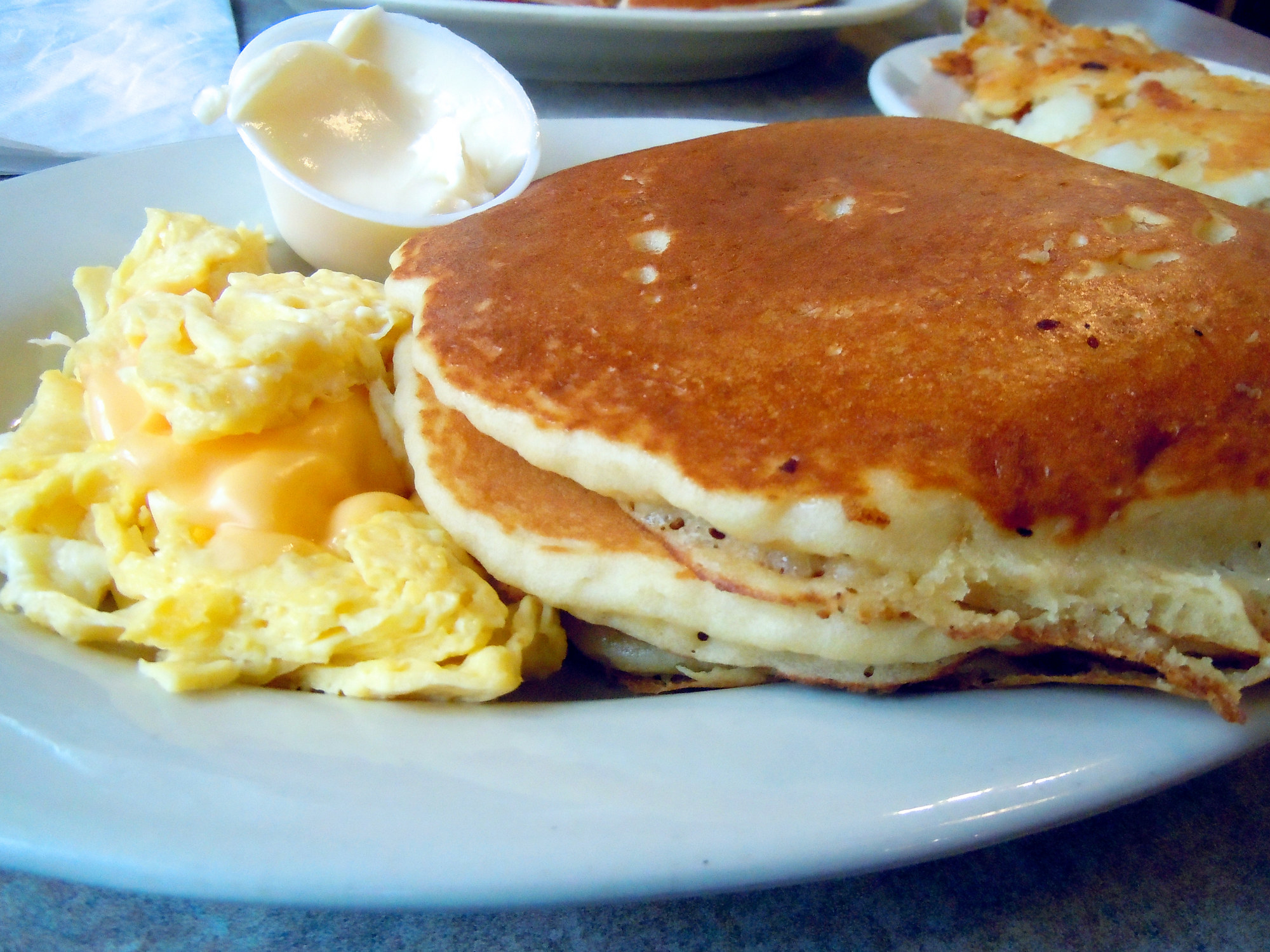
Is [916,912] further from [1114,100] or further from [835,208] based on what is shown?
[1114,100]

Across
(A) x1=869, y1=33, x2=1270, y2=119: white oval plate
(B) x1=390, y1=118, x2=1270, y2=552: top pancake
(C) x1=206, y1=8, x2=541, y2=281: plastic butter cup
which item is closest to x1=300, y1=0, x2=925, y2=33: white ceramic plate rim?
(A) x1=869, y1=33, x2=1270, y2=119: white oval plate

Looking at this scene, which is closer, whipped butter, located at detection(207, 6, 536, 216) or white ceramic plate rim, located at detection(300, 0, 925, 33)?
whipped butter, located at detection(207, 6, 536, 216)

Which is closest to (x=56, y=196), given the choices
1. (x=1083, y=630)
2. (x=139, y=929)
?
(x=139, y=929)

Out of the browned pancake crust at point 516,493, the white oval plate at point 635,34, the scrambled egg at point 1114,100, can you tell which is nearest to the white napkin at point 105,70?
the white oval plate at point 635,34

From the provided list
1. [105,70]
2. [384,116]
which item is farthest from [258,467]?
[105,70]

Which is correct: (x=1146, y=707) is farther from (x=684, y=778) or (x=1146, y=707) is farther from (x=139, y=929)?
(x=139, y=929)

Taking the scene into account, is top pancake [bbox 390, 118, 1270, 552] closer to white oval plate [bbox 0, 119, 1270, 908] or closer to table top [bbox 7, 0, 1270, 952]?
white oval plate [bbox 0, 119, 1270, 908]
